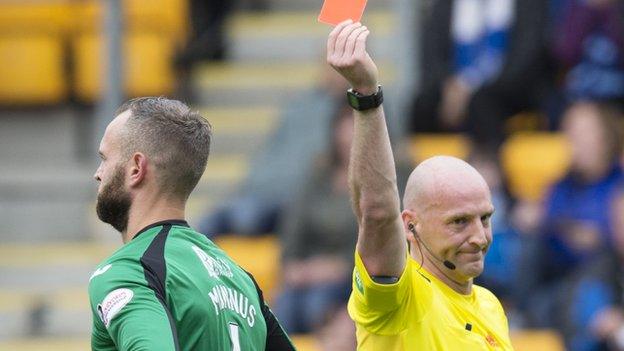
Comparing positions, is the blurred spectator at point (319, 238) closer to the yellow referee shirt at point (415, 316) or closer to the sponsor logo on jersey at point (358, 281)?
the yellow referee shirt at point (415, 316)

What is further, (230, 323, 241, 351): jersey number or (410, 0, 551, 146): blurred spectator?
(410, 0, 551, 146): blurred spectator

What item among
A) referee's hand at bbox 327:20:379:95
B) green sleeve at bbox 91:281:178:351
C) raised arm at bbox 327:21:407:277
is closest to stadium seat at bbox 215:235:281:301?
raised arm at bbox 327:21:407:277

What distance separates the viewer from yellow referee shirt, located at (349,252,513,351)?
4430mm

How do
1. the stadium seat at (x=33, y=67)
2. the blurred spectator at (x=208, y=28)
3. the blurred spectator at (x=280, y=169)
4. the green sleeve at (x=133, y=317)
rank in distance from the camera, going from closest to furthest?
1. the green sleeve at (x=133, y=317)
2. the blurred spectator at (x=280, y=169)
3. the stadium seat at (x=33, y=67)
4. the blurred spectator at (x=208, y=28)

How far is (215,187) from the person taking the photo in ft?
33.1

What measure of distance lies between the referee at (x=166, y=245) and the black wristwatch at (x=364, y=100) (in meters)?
0.42

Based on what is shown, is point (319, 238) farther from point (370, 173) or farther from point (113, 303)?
point (113, 303)

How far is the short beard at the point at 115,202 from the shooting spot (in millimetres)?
4211

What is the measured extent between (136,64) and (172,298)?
22.2ft

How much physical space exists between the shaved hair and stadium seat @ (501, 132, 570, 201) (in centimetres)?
478

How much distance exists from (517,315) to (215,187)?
268cm

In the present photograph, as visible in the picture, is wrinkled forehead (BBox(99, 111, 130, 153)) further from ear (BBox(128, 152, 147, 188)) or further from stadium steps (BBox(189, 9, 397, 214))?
stadium steps (BBox(189, 9, 397, 214))

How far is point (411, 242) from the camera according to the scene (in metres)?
4.85

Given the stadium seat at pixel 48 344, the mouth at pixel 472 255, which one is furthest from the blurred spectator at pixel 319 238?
the mouth at pixel 472 255
